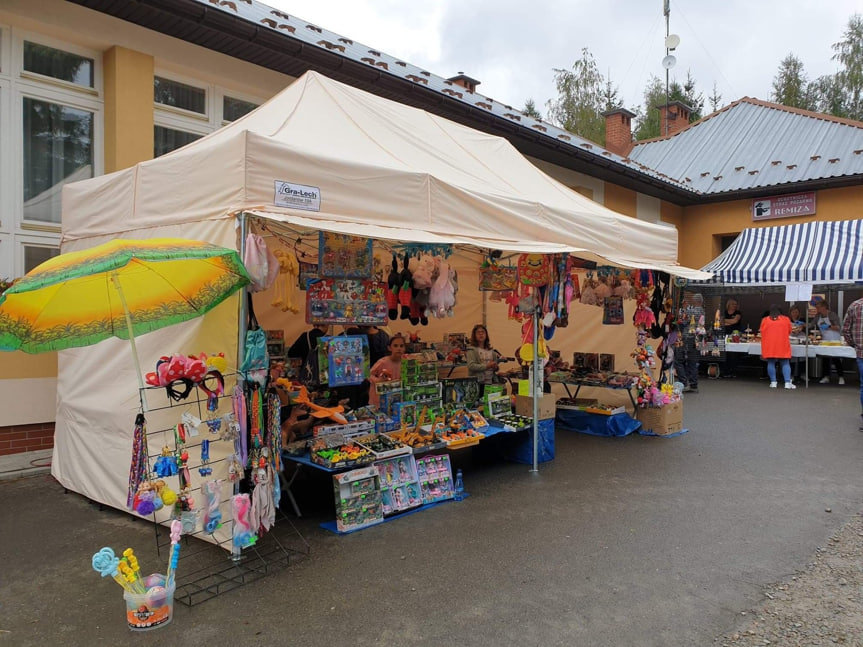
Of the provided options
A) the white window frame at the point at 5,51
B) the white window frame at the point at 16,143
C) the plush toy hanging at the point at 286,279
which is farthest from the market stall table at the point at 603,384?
the white window frame at the point at 5,51

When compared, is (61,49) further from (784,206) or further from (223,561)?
(784,206)

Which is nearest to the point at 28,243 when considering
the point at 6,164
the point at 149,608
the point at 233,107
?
the point at 6,164

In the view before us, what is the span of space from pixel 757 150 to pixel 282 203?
1535cm

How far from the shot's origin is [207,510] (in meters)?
Answer: 3.37

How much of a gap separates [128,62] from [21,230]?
2.05m

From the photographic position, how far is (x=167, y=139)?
6734 mm

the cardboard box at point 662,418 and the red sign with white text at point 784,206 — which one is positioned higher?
the red sign with white text at point 784,206

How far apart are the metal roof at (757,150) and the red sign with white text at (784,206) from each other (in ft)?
1.30

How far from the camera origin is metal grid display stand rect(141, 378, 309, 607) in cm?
340

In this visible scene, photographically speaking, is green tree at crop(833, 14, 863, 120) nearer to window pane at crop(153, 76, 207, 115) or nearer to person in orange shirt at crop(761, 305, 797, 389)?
person in orange shirt at crop(761, 305, 797, 389)

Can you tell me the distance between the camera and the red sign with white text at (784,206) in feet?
45.3

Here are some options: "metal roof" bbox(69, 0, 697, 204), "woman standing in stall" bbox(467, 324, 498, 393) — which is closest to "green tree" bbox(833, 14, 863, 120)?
"metal roof" bbox(69, 0, 697, 204)

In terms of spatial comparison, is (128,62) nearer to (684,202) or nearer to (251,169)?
(251,169)

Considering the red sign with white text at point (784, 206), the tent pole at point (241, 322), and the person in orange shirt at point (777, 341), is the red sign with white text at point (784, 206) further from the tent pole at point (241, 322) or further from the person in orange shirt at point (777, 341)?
the tent pole at point (241, 322)
